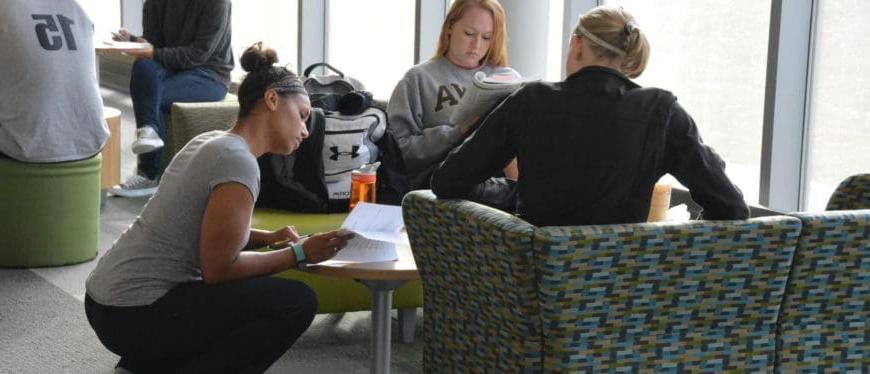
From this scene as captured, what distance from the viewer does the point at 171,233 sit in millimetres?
3150

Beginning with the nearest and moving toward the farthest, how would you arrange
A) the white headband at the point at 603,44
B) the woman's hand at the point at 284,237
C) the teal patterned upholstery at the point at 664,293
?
1. the teal patterned upholstery at the point at 664,293
2. the white headband at the point at 603,44
3. the woman's hand at the point at 284,237

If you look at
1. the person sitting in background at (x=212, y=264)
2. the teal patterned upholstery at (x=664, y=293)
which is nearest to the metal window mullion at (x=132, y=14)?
the person sitting in background at (x=212, y=264)

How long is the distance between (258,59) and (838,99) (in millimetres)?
2219

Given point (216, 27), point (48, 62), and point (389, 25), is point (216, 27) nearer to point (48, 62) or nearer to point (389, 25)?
point (389, 25)

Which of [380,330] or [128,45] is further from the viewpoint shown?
[128,45]

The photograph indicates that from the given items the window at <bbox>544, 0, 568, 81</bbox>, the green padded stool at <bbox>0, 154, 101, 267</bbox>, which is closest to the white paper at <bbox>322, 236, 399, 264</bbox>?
the green padded stool at <bbox>0, 154, 101, 267</bbox>

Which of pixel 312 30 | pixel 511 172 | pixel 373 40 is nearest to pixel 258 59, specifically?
pixel 511 172

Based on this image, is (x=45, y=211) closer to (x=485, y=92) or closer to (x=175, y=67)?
(x=175, y=67)

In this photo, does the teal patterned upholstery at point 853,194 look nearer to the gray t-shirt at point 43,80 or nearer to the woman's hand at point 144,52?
the gray t-shirt at point 43,80

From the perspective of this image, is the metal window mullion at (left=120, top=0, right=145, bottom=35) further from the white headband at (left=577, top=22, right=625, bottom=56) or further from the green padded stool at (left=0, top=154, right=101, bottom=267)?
the white headband at (left=577, top=22, right=625, bottom=56)

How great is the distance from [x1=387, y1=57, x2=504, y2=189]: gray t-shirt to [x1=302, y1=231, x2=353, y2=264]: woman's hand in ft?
4.79

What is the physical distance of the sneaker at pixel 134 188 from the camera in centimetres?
694

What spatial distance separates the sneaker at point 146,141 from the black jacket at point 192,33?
480mm

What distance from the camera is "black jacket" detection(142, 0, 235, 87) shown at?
7137mm
